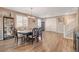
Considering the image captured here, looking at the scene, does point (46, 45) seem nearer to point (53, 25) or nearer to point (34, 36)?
point (34, 36)

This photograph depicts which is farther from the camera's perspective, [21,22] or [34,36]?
[34,36]

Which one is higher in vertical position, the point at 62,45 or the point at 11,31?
the point at 11,31

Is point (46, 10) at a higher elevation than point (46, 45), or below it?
higher

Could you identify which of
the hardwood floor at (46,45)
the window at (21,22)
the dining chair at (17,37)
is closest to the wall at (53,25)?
the hardwood floor at (46,45)

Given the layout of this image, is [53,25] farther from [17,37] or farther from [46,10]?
[17,37]

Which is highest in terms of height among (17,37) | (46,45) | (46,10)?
(46,10)

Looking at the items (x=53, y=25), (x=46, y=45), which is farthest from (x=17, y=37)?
(x=53, y=25)

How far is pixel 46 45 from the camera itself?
8.14 ft

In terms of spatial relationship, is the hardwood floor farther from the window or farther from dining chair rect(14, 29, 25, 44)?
the window

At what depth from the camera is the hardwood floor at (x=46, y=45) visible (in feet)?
7.90

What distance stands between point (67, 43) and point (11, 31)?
151 cm
